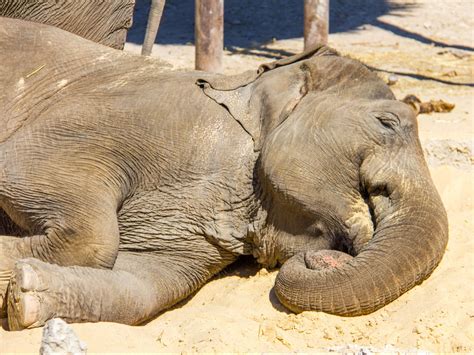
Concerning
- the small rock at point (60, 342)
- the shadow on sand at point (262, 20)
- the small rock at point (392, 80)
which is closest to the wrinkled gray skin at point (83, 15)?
the small rock at point (60, 342)

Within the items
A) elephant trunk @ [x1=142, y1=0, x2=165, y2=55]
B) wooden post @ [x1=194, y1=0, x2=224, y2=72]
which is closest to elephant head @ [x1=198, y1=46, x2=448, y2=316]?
elephant trunk @ [x1=142, y1=0, x2=165, y2=55]

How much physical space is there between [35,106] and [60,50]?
14.3 inches

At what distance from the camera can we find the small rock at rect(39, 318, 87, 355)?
11.6 ft

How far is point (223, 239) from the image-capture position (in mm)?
4773

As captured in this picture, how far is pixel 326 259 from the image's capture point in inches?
168

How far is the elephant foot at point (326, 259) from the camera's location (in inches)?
166

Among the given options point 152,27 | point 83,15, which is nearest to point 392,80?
point 152,27

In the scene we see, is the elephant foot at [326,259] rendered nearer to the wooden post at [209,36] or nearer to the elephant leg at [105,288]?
the elephant leg at [105,288]

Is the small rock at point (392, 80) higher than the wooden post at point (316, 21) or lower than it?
lower

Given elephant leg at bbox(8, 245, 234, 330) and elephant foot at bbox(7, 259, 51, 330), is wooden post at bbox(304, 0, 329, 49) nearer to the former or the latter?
elephant leg at bbox(8, 245, 234, 330)

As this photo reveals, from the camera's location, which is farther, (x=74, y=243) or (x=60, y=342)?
(x=74, y=243)

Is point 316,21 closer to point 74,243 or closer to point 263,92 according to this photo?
point 263,92

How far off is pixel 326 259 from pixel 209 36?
17.8 ft

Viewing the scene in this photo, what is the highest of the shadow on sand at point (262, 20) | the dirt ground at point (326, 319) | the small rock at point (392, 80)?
the dirt ground at point (326, 319)
